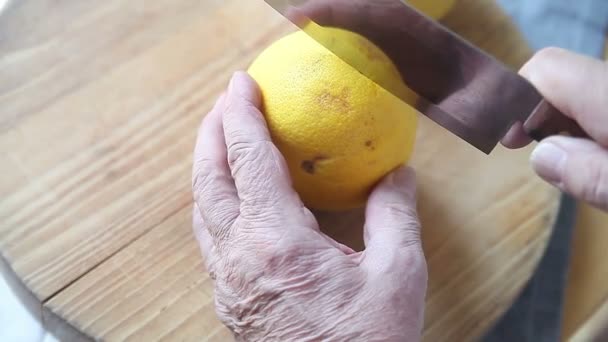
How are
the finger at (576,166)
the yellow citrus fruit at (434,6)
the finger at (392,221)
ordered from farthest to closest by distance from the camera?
the yellow citrus fruit at (434,6) → the finger at (392,221) → the finger at (576,166)

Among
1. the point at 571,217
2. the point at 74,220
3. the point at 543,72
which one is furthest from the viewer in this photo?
the point at 571,217

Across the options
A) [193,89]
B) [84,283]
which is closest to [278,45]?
[193,89]

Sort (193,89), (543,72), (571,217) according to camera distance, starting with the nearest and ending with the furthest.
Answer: (543,72), (193,89), (571,217)

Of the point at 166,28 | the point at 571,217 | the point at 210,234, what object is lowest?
the point at 571,217

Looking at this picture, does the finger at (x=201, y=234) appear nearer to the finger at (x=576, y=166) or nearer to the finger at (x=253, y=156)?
the finger at (x=253, y=156)

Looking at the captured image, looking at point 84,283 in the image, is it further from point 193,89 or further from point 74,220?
point 193,89

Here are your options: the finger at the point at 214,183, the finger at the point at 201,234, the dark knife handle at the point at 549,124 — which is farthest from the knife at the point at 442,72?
the finger at the point at 201,234

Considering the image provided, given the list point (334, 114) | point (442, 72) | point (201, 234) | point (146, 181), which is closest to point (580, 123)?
point (442, 72)
